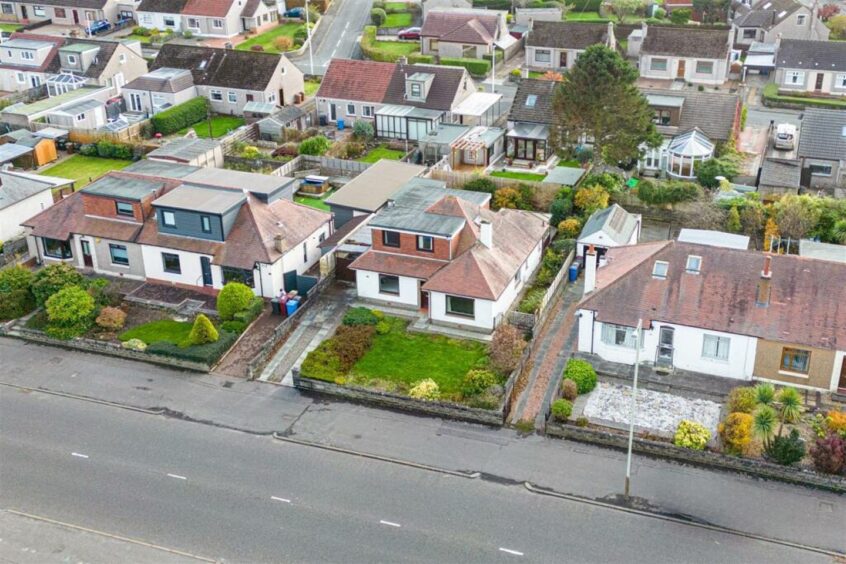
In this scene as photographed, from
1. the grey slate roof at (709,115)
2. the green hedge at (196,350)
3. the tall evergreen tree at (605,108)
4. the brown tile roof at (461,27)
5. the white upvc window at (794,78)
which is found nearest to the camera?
the green hedge at (196,350)

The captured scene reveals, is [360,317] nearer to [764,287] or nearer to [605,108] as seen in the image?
[764,287]

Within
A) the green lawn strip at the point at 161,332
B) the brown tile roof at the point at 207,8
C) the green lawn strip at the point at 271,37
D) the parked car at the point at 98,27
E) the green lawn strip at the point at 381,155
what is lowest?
the green lawn strip at the point at 161,332

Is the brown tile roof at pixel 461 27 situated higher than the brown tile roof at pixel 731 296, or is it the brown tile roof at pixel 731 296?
the brown tile roof at pixel 461 27

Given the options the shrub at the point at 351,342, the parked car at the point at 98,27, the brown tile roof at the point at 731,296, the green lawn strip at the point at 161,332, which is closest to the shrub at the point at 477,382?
the shrub at the point at 351,342

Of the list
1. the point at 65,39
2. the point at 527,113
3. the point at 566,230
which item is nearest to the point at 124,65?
the point at 65,39

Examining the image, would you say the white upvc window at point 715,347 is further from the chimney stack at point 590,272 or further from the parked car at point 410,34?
the parked car at point 410,34

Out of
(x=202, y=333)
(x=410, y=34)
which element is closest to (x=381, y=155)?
(x=202, y=333)

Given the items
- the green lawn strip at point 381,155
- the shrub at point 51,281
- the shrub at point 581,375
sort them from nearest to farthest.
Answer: the shrub at point 581,375
the shrub at point 51,281
the green lawn strip at point 381,155
